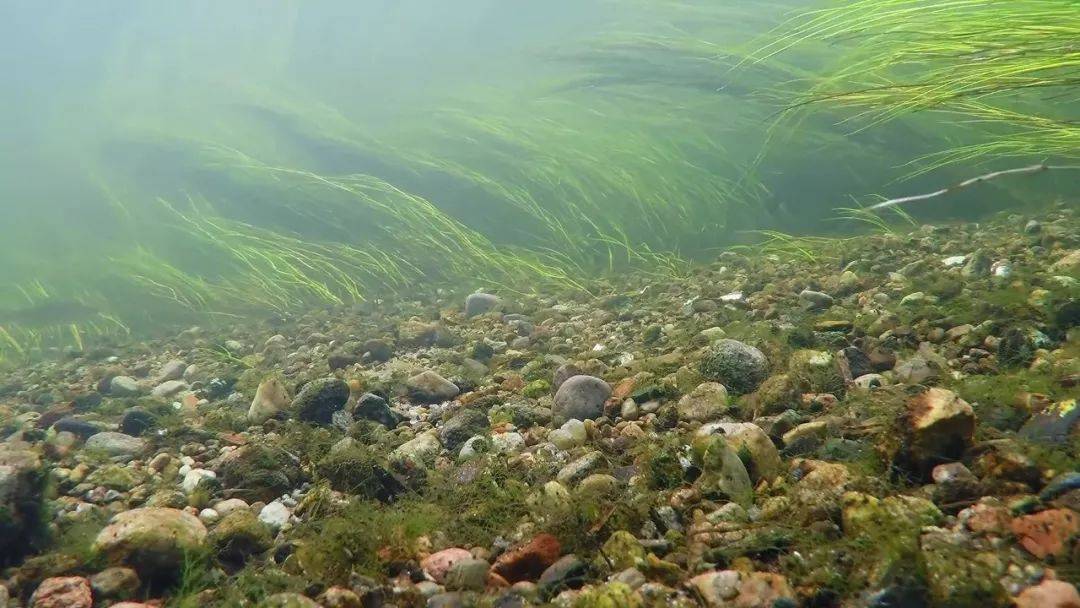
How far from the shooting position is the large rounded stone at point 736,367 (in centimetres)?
260

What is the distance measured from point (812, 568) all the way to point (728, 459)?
19.6 inches

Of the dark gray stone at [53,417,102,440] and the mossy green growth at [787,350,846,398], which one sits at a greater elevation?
the mossy green growth at [787,350,846,398]

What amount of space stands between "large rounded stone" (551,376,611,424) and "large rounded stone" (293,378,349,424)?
3.87ft

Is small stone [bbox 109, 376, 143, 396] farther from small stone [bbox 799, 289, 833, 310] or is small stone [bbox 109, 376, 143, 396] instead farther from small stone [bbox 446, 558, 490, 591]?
small stone [bbox 799, 289, 833, 310]

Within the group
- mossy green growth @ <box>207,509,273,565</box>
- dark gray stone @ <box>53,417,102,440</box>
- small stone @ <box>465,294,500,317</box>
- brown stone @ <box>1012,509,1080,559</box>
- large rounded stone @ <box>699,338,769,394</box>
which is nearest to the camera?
brown stone @ <box>1012,509,1080,559</box>

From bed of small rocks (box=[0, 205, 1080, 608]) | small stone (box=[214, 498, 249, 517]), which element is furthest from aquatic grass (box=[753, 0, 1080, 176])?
small stone (box=[214, 498, 249, 517])

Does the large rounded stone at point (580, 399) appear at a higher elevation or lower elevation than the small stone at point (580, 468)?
lower

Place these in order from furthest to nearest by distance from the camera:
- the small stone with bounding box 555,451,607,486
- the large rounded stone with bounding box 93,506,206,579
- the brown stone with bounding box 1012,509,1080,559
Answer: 1. the small stone with bounding box 555,451,607,486
2. the large rounded stone with bounding box 93,506,206,579
3. the brown stone with bounding box 1012,509,1080,559

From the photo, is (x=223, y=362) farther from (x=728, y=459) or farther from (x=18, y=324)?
(x=18, y=324)

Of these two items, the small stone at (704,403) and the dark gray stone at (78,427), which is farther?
the dark gray stone at (78,427)

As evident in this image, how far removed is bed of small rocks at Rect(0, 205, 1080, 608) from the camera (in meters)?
1.42

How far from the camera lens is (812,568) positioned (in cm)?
139

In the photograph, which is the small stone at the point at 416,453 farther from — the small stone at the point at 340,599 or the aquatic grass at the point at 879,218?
the aquatic grass at the point at 879,218

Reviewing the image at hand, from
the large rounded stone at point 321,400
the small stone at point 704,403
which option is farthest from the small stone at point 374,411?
the small stone at point 704,403
